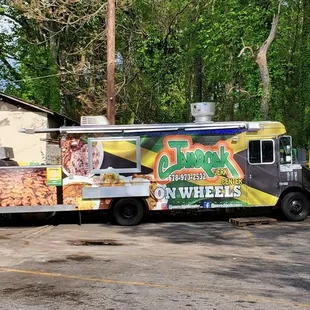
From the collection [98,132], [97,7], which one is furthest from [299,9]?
[98,132]

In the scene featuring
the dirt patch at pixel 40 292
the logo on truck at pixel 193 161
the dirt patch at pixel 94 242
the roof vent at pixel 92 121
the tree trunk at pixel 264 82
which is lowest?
the dirt patch at pixel 94 242

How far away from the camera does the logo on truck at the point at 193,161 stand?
13797mm

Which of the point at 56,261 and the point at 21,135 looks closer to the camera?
the point at 56,261

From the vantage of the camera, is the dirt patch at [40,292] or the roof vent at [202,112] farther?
the roof vent at [202,112]

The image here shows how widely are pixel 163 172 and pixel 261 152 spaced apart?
2900 millimetres

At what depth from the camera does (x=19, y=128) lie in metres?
20.9

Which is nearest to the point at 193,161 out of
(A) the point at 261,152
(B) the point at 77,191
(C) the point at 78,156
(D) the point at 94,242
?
(A) the point at 261,152

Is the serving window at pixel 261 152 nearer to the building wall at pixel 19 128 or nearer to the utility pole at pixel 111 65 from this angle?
the utility pole at pixel 111 65

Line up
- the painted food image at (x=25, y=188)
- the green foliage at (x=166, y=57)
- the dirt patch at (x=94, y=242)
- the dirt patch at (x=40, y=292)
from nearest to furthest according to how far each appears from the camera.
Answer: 1. the dirt patch at (x=40, y=292)
2. the dirt patch at (x=94, y=242)
3. the painted food image at (x=25, y=188)
4. the green foliage at (x=166, y=57)

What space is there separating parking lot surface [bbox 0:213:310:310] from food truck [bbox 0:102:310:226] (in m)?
0.87

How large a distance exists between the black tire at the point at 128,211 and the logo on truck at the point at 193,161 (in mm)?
991

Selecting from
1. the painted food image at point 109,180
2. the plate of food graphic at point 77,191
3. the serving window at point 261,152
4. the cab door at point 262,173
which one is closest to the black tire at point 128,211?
the painted food image at point 109,180

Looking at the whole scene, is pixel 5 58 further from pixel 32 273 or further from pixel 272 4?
pixel 32 273

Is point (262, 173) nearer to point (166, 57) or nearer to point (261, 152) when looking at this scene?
point (261, 152)
